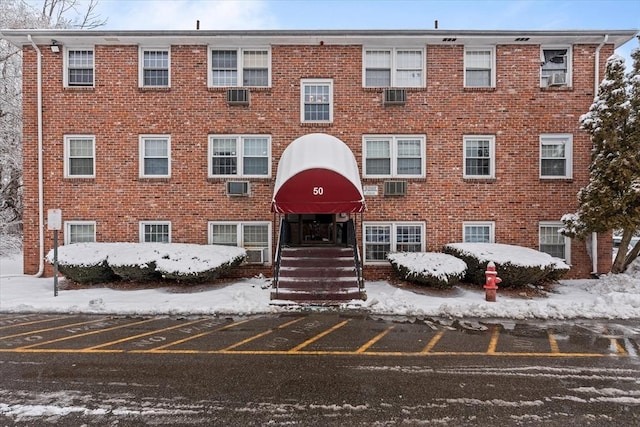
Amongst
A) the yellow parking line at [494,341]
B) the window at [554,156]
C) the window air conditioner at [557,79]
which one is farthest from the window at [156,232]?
the window air conditioner at [557,79]

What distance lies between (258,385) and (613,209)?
11944 mm

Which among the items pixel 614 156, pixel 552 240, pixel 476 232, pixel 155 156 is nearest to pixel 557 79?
pixel 614 156

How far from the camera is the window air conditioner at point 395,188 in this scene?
13.0 meters

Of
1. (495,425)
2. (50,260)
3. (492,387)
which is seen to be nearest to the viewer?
(495,425)

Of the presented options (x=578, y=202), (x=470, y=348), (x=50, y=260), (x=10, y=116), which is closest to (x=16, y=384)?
(x=470, y=348)

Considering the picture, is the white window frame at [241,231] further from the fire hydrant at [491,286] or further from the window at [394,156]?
the fire hydrant at [491,286]

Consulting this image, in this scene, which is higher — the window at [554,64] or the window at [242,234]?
the window at [554,64]

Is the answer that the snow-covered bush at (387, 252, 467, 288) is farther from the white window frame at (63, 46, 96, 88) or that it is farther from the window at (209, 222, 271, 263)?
the white window frame at (63, 46, 96, 88)

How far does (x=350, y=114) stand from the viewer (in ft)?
43.4

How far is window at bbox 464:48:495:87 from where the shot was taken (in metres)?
13.2

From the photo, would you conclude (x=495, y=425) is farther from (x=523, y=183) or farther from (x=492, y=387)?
(x=523, y=183)

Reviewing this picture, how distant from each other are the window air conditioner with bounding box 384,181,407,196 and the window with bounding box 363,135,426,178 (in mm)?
389

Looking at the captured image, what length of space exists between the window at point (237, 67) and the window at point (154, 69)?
1749 millimetres

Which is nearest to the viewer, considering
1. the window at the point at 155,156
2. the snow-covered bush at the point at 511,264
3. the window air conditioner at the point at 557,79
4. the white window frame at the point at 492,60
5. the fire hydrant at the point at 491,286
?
the fire hydrant at the point at 491,286
